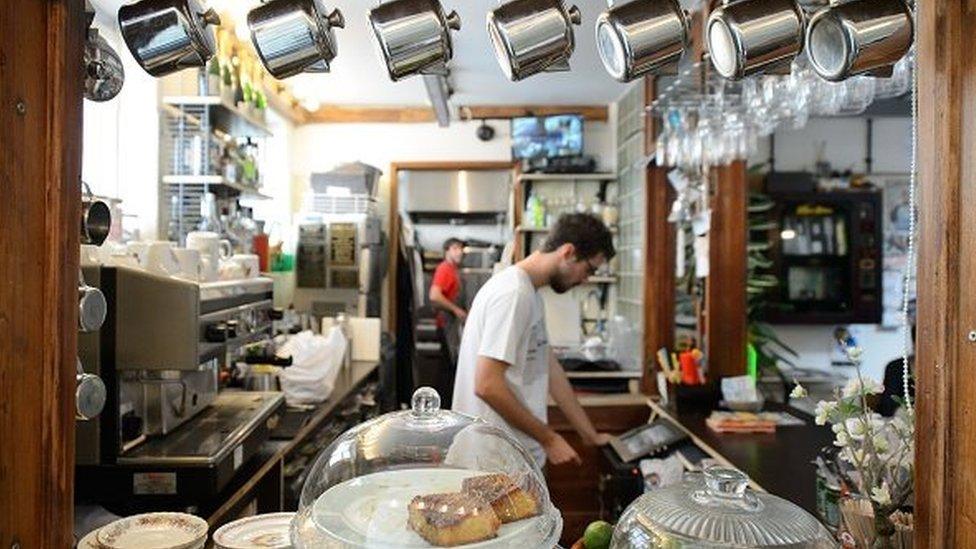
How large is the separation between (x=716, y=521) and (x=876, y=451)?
49 centimetres

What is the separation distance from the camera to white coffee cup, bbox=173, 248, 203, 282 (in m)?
2.70

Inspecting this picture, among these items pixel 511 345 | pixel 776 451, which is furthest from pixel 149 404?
pixel 776 451

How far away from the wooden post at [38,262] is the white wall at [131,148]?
2.96 meters

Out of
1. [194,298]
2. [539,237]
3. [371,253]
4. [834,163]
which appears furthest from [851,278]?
[194,298]

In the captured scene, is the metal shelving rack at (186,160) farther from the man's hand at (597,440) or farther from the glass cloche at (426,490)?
the glass cloche at (426,490)

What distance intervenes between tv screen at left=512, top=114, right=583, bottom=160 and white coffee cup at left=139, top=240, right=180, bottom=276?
3.94 meters

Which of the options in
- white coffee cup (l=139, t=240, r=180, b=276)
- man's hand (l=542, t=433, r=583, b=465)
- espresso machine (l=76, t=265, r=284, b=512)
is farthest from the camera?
man's hand (l=542, t=433, r=583, b=465)

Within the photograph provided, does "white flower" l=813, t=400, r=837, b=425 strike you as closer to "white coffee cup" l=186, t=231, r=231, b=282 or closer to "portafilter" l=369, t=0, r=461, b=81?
"portafilter" l=369, t=0, r=461, b=81

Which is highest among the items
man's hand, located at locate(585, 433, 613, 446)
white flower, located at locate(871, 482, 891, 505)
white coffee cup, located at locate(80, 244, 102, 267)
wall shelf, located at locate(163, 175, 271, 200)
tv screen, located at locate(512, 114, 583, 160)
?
tv screen, located at locate(512, 114, 583, 160)

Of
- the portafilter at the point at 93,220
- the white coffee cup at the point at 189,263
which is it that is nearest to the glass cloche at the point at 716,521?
the portafilter at the point at 93,220

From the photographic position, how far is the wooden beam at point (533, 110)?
6262mm

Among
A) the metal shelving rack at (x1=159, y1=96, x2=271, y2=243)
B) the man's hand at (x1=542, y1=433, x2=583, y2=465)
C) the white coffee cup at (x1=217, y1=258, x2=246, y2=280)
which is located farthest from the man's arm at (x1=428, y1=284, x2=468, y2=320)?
the man's hand at (x1=542, y1=433, x2=583, y2=465)

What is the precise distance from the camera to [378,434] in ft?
4.43

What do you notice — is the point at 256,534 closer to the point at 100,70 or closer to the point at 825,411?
the point at 100,70
